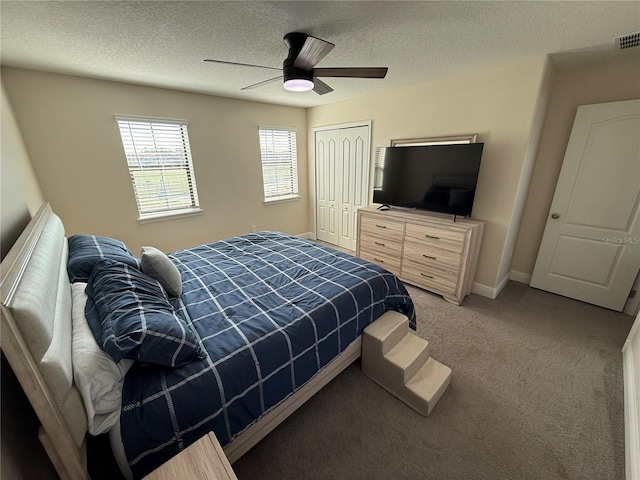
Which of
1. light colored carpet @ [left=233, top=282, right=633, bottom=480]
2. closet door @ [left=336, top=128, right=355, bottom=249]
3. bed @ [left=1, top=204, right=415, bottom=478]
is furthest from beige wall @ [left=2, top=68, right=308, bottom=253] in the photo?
light colored carpet @ [left=233, top=282, right=633, bottom=480]

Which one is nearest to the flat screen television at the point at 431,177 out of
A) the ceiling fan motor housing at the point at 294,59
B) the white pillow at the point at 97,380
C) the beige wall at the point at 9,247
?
the ceiling fan motor housing at the point at 294,59

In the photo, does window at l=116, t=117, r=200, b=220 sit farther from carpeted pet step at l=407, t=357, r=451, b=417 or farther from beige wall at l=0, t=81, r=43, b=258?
carpeted pet step at l=407, t=357, r=451, b=417

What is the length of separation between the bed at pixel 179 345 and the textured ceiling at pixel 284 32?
1.26 m

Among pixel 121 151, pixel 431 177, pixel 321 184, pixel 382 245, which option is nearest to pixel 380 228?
pixel 382 245

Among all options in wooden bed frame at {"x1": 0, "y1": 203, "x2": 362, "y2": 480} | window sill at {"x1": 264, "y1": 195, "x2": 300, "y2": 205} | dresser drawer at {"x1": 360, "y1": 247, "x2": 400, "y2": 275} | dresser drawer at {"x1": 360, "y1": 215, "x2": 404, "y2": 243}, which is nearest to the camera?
wooden bed frame at {"x1": 0, "y1": 203, "x2": 362, "y2": 480}

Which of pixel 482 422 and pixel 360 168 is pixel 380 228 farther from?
pixel 482 422

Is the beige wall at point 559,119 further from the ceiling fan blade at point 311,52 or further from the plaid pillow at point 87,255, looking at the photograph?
the plaid pillow at point 87,255

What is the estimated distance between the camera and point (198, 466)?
2.82 feet

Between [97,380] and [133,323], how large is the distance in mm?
216

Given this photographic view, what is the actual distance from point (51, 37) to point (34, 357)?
7.29ft

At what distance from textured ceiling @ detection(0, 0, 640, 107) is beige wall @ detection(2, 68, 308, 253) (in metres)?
0.25

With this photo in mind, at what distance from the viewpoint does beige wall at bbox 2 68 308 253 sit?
2.42 metres

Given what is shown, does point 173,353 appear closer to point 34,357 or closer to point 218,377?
point 218,377

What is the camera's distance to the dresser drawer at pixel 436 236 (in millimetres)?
2598
